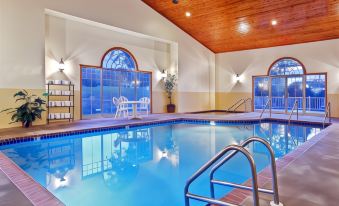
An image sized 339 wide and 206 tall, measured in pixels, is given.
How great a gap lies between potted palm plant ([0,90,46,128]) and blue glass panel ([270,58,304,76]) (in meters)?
9.39

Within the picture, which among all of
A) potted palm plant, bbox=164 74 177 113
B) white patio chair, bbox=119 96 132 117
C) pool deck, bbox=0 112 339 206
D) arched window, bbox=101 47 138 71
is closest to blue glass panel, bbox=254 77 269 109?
potted palm plant, bbox=164 74 177 113

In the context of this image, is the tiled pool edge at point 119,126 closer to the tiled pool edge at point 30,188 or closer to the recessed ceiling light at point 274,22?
the tiled pool edge at point 30,188

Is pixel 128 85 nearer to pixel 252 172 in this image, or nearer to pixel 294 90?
pixel 294 90

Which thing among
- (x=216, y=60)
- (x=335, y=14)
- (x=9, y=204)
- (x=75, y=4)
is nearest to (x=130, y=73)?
(x=75, y=4)

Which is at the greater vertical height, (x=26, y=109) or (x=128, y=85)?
(x=128, y=85)

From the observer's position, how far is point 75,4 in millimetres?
7230

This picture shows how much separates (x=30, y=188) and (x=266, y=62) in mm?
10719

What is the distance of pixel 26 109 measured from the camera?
611 cm

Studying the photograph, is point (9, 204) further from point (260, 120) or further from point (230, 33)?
point (230, 33)

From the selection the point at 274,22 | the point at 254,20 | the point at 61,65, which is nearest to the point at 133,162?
the point at 61,65

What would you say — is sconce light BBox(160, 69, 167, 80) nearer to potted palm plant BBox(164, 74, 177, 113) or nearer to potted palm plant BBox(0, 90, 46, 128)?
potted palm plant BBox(164, 74, 177, 113)

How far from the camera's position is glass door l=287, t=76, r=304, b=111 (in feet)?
33.5

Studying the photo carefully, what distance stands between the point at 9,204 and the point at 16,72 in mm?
5190

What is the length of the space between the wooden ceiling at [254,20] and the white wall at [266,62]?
1.07ft
